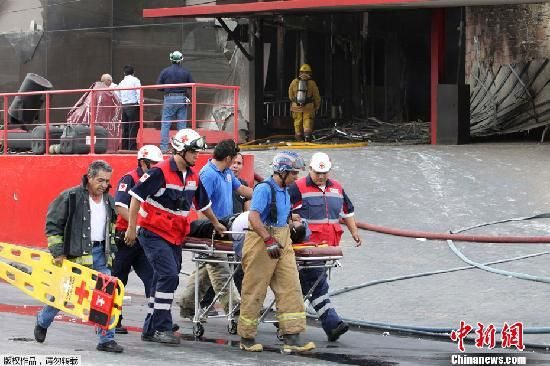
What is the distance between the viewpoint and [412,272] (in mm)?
13578

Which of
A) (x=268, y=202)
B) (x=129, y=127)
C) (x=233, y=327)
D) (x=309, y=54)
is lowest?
(x=233, y=327)

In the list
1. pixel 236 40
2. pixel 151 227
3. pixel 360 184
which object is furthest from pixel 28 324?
pixel 236 40

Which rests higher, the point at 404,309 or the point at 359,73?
the point at 359,73

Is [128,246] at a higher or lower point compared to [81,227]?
lower

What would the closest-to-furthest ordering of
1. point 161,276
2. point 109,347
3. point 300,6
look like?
point 109,347, point 161,276, point 300,6

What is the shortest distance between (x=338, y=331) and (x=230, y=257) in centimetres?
122

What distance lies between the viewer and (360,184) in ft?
56.7

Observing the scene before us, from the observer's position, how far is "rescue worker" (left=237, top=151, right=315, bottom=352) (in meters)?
10.3

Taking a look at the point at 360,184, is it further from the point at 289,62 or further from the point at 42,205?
the point at 289,62

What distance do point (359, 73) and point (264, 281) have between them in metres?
17.3

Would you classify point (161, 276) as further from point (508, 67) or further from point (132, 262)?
point (508, 67)

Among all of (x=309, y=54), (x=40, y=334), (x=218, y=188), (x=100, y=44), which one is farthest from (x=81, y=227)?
(x=100, y=44)

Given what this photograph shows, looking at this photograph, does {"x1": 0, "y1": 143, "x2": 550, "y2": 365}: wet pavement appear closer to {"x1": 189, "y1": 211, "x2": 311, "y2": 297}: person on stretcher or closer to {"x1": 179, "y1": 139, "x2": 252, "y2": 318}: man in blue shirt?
{"x1": 179, "y1": 139, "x2": 252, "y2": 318}: man in blue shirt

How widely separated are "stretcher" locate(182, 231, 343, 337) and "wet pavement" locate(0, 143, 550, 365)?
27 cm
